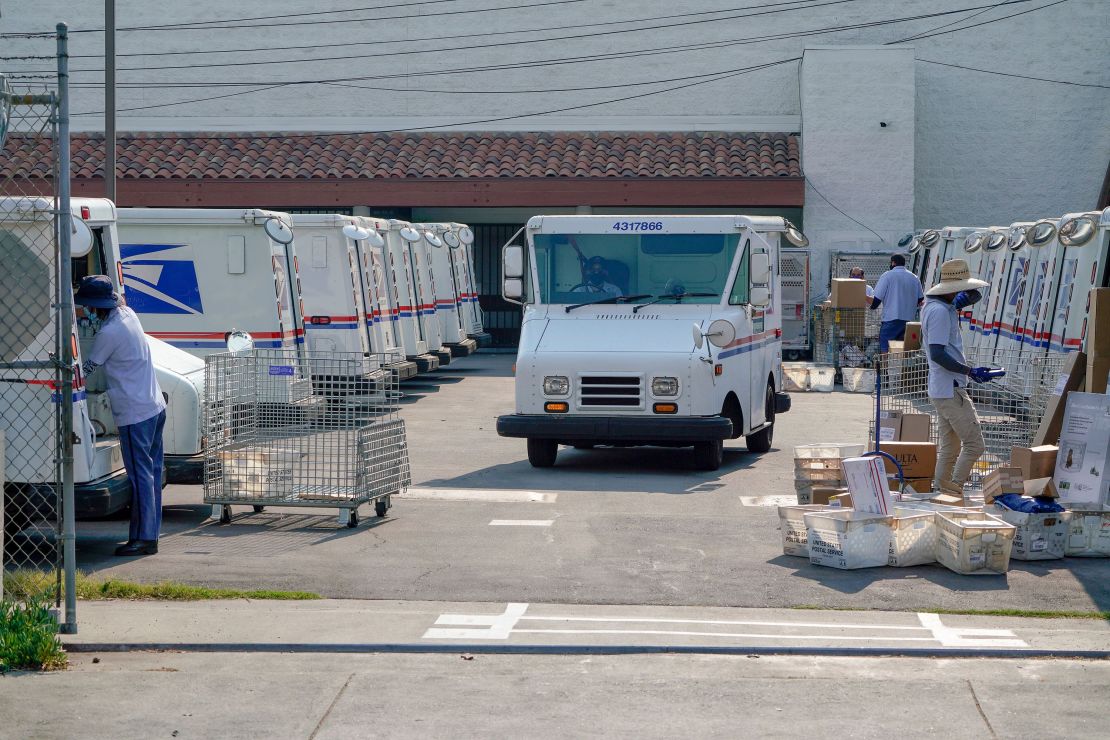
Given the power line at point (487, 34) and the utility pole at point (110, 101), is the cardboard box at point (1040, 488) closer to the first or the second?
the utility pole at point (110, 101)

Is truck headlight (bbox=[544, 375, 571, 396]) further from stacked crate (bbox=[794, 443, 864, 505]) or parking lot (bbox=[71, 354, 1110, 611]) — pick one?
stacked crate (bbox=[794, 443, 864, 505])

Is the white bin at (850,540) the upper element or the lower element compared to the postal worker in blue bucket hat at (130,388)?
lower

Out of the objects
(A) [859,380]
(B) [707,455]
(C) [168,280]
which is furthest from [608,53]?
(B) [707,455]

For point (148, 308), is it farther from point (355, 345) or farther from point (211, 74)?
point (211, 74)

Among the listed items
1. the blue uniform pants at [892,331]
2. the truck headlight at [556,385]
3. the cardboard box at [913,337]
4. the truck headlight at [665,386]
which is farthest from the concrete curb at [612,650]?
the blue uniform pants at [892,331]

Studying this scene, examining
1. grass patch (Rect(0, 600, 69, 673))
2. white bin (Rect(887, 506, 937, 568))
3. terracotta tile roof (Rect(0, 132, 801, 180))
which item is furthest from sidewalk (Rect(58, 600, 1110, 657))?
terracotta tile roof (Rect(0, 132, 801, 180))

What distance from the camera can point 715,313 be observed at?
13766 mm

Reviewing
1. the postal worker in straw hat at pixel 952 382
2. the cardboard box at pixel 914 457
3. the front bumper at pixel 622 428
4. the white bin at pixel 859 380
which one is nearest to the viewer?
the postal worker in straw hat at pixel 952 382

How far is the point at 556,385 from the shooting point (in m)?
13.3

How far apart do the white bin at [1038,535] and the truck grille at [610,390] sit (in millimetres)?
4339

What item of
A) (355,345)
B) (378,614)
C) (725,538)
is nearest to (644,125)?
(355,345)

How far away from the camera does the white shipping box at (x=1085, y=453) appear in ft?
34.1

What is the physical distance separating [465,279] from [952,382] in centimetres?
1651

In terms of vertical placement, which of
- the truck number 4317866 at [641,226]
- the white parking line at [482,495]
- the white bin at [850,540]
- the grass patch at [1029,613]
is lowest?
the grass patch at [1029,613]
